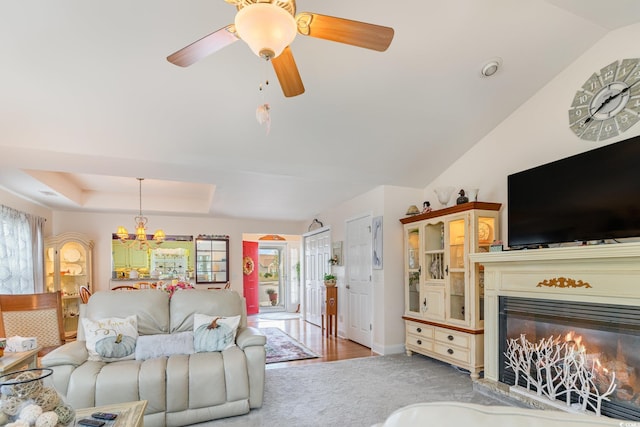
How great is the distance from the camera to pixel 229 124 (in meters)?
3.39

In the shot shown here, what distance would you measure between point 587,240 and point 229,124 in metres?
3.22

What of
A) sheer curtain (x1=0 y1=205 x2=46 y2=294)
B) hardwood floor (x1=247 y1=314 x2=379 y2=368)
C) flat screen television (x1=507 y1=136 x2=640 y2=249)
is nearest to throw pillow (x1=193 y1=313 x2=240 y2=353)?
hardwood floor (x1=247 y1=314 x2=379 y2=368)

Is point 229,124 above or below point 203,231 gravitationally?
above

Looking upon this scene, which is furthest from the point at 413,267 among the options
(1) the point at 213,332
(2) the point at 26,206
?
(2) the point at 26,206

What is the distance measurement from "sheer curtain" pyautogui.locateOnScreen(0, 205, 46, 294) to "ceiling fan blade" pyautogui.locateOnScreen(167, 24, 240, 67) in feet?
14.3

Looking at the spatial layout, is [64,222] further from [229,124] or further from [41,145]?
[229,124]

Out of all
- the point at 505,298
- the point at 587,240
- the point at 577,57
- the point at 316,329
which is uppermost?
the point at 577,57

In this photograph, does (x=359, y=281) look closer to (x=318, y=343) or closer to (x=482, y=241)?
(x=318, y=343)

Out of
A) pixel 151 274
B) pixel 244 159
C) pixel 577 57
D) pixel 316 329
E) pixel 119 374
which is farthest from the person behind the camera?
pixel 151 274

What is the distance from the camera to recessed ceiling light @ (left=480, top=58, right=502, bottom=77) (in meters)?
3.02

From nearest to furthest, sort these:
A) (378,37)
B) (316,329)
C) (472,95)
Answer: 1. (378,37)
2. (472,95)
3. (316,329)

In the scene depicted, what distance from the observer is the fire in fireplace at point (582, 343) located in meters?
2.40

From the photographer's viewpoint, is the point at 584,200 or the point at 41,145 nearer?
the point at 584,200

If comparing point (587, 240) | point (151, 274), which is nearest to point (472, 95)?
point (587, 240)
